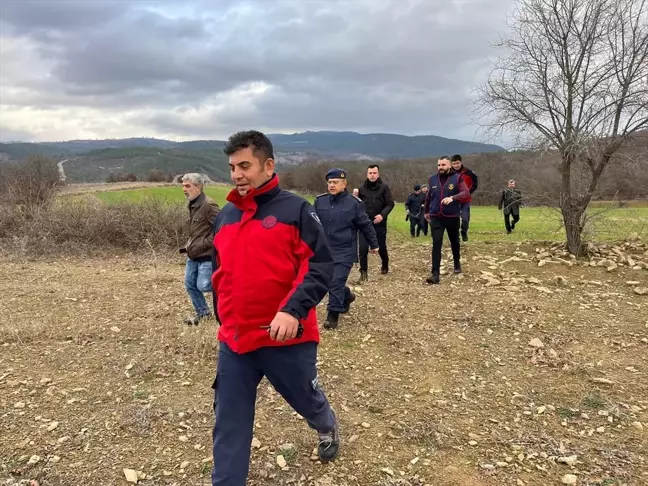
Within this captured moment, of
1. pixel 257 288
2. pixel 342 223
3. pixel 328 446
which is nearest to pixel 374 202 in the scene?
pixel 342 223

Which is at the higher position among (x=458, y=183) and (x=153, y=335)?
(x=458, y=183)

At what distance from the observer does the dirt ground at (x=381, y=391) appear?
11.1ft

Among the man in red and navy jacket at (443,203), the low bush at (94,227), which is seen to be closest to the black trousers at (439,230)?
the man in red and navy jacket at (443,203)

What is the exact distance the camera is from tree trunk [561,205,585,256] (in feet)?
30.9

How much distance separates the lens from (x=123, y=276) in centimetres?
947

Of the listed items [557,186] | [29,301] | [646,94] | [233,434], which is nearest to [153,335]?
[29,301]

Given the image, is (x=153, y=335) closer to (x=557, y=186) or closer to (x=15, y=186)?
(x=557, y=186)

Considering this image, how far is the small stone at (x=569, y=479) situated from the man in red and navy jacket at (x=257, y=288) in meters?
1.87

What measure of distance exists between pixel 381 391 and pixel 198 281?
106 inches

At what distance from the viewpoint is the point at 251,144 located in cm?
273

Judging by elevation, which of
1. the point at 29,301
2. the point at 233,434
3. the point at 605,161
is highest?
the point at 605,161

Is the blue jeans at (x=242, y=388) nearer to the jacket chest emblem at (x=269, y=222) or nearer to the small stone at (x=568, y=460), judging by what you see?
the jacket chest emblem at (x=269, y=222)

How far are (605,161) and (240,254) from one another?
8.68 m

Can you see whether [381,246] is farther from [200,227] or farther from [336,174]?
[200,227]
